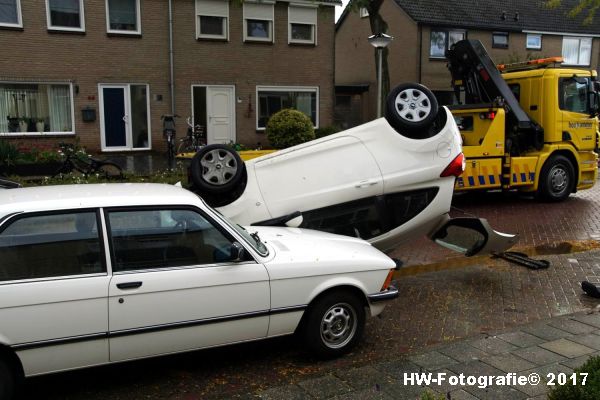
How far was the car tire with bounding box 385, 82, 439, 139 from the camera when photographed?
6266mm

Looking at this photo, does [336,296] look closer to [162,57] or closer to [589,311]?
[589,311]

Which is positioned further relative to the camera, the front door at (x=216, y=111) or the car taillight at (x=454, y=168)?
the front door at (x=216, y=111)

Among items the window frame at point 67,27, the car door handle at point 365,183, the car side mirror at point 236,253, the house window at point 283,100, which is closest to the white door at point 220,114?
the house window at point 283,100

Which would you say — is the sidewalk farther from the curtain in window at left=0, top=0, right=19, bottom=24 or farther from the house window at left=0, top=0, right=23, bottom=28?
the curtain in window at left=0, top=0, right=19, bottom=24

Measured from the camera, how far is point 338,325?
4.70 meters

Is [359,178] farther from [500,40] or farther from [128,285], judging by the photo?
[500,40]

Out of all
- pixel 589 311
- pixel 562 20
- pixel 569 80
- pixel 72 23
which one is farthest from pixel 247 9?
pixel 562 20

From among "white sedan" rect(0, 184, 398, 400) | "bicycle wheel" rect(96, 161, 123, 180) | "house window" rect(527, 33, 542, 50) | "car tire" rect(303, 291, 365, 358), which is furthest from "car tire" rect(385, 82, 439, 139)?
"house window" rect(527, 33, 542, 50)

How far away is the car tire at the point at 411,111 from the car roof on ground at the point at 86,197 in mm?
2733

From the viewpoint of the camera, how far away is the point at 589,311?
5.76 meters

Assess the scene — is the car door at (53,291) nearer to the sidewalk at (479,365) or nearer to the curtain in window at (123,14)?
the sidewalk at (479,365)

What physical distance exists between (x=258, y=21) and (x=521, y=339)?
17946 millimetres

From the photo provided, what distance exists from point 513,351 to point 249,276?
2271 mm

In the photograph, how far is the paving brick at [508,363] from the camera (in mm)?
4320
